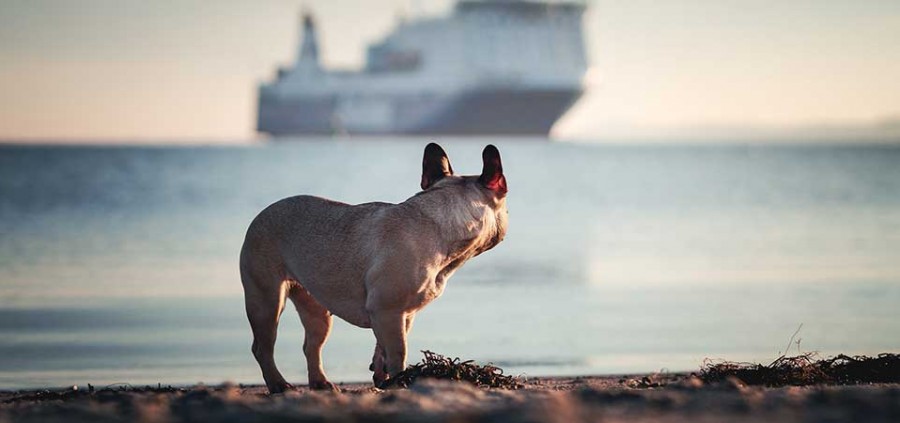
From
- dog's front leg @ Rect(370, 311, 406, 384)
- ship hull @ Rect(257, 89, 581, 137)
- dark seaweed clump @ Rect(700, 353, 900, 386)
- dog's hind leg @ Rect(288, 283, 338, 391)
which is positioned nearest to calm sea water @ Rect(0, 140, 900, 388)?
dog's hind leg @ Rect(288, 283, 338, 391)

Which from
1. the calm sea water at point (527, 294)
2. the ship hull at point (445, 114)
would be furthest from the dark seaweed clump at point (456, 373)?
the ship hull at point (445, 114)

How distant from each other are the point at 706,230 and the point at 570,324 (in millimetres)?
13966

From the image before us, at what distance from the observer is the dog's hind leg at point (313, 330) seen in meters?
7.46

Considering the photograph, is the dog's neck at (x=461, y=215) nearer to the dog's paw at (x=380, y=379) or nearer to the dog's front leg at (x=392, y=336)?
the dog's front leg at (x=392, y=336)

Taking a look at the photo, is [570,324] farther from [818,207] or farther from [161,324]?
[818,207]

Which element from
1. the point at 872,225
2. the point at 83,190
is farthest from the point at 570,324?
the point at 83,190

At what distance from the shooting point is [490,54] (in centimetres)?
11975

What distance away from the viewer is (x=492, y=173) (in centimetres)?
679

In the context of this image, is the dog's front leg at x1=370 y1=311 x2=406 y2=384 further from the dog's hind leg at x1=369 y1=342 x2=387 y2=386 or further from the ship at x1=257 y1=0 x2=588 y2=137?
the ship at x1=257 y1=0 x2=588 y2=137

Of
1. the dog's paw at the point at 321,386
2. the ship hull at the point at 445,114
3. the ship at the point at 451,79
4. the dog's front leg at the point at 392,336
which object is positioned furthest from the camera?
the ship hull at the point at 445,114

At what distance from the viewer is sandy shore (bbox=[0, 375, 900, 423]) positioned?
4668 mm

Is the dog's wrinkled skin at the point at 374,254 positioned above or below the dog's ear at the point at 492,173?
below

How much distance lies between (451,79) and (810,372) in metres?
116

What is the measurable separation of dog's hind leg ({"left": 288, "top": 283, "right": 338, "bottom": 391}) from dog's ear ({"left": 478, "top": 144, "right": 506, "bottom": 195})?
1.25 m
